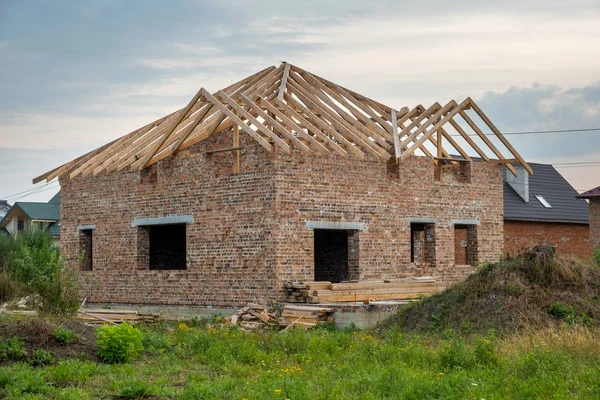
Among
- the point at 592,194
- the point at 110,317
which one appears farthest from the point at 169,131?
the point at 592,194

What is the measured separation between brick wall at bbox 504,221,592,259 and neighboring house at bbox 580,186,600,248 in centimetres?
278

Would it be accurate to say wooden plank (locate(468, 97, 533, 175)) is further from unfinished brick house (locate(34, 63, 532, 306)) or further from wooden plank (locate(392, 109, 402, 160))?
wooden plank (locate(392, 109, 402, 160))

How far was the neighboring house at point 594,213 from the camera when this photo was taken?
3262cm

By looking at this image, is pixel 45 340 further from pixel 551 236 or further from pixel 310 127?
pixel 551 236

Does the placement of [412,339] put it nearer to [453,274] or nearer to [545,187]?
[453,274]

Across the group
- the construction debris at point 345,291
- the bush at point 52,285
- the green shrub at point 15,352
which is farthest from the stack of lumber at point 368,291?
the green shrub at point 15,352

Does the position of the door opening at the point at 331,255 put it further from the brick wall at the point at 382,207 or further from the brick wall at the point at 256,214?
the brick wall at the point at 256,214

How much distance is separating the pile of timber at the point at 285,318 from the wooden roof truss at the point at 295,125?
3.87 metres

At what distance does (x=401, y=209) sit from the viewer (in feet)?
72.2

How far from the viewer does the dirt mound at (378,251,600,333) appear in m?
15.3

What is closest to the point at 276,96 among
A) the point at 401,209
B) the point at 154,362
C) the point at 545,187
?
the point at 401,209

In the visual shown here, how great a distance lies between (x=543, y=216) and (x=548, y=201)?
2.20 metres

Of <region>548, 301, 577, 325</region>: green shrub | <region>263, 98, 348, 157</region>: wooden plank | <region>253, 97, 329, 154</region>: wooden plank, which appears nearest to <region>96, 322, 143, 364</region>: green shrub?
<region>548, 301, 577, 325</region>: green shrub

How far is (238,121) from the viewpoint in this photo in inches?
792
